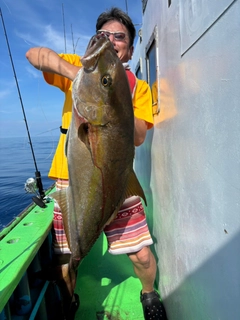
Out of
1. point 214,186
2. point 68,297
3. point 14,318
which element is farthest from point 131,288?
point 214,186

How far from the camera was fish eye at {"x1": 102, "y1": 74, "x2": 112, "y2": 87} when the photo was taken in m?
1.44

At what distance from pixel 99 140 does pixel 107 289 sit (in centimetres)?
207

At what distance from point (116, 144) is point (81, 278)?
7.18ft

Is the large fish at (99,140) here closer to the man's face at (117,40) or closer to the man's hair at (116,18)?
the man's face at (117,40)

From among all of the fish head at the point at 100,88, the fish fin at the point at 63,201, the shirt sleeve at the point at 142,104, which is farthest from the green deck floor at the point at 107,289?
the fish head at the point at 100,88

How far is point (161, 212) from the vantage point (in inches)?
97.9

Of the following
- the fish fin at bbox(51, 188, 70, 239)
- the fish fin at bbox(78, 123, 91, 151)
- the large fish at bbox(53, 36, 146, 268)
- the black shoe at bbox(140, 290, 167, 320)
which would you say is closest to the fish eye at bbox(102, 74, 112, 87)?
the large fish at bbox(53, 36, 146, 268)

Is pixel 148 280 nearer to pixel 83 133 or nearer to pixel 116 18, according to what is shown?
pixel 83 133

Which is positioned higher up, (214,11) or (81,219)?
(214,11)

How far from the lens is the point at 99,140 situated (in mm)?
1490

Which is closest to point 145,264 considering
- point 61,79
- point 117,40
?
point 61,79

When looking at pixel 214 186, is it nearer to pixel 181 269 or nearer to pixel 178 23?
pixel 181 269

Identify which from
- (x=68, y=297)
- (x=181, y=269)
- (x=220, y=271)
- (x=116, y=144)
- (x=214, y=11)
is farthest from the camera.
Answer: (x=68, y=297)

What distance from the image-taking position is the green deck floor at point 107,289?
97.7 inches
